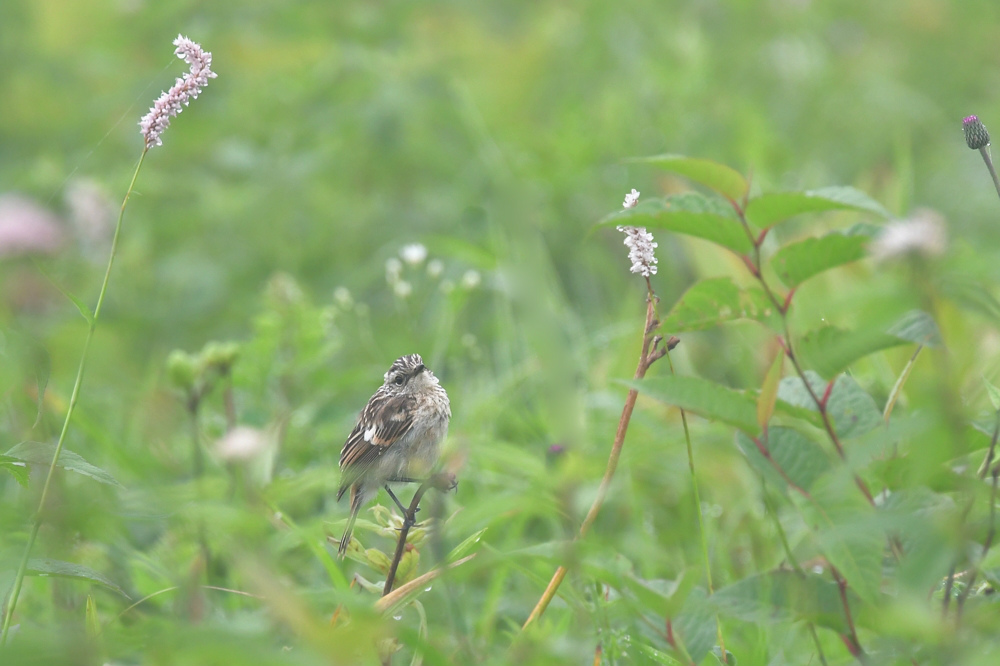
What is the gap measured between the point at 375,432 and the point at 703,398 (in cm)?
80

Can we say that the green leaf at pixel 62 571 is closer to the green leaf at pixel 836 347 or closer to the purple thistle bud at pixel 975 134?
the green leaf at pixel 836 347

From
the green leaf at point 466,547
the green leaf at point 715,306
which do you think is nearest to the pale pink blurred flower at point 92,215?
the green leaf at point 466,547

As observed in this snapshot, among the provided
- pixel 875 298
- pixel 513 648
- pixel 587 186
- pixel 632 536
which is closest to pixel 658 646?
pixel 513 648

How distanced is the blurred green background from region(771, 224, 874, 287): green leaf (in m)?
0.58

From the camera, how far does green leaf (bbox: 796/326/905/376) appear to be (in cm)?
130

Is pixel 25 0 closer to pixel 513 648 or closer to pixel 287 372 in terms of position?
pixel 287 372

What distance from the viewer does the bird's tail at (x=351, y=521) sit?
1.72m

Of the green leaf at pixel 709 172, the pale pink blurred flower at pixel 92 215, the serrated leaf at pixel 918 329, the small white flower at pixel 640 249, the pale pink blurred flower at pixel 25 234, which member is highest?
the pale pink blurred flower at pixel 92 215

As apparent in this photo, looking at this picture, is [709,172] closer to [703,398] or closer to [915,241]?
[703,398]

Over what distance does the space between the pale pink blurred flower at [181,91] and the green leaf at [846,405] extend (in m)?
1.10

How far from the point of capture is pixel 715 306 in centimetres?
158

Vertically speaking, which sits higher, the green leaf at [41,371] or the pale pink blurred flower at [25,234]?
the pale pink blurred flower at [25,234]

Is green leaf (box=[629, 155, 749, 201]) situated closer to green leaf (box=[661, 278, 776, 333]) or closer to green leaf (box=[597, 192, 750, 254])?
green leaf (box=[597, 192, 750, 254])

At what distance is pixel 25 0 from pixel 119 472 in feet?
14.2
